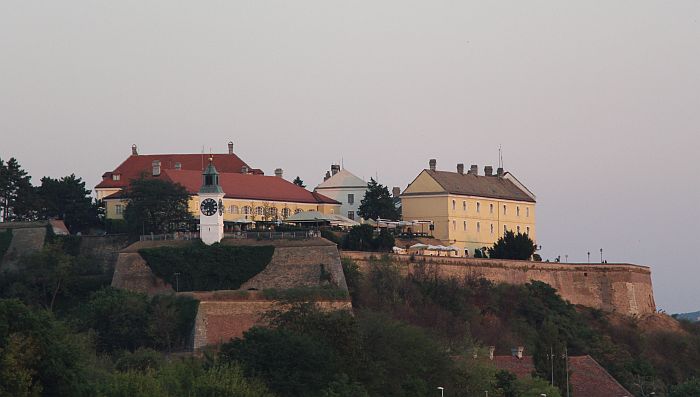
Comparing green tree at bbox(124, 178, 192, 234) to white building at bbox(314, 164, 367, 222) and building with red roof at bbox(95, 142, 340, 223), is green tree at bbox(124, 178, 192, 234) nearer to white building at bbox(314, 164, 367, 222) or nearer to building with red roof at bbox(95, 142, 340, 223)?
building with red roof at bbox(95, 142, 340, 223)

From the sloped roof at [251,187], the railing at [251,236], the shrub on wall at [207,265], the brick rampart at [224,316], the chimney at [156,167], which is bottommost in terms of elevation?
the brick rampart at [224,316]

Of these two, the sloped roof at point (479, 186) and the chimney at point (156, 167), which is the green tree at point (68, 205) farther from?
the sloped roof at point (479, 186)

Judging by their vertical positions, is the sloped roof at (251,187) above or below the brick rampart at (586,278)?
above

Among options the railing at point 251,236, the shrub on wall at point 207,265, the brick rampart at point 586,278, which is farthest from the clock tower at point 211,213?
the brick rampart at point 586,278

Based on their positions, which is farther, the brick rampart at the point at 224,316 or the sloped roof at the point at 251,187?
the sloped roof at the point at 251,187

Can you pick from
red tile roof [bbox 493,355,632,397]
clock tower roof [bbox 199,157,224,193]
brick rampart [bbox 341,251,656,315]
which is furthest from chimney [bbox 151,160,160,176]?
red tile roof [bbox 493,355,632,397]

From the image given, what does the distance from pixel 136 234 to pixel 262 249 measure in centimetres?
833

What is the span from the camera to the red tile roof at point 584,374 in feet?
236

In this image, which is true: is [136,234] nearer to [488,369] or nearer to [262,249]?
[262,249]

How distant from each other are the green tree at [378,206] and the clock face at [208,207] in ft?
56.7

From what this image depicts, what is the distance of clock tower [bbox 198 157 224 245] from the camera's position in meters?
80.7

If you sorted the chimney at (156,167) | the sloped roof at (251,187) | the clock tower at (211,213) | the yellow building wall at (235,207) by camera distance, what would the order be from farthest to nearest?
the chimney at (156,167) < the sloped roof at (251,187) < the yellow building wall at (235,207) < the clock tower at (211,213)

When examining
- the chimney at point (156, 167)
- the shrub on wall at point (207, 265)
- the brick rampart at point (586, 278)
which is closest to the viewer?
Answer: the shrub on wall at point (207, 265)

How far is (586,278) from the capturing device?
9594cm
